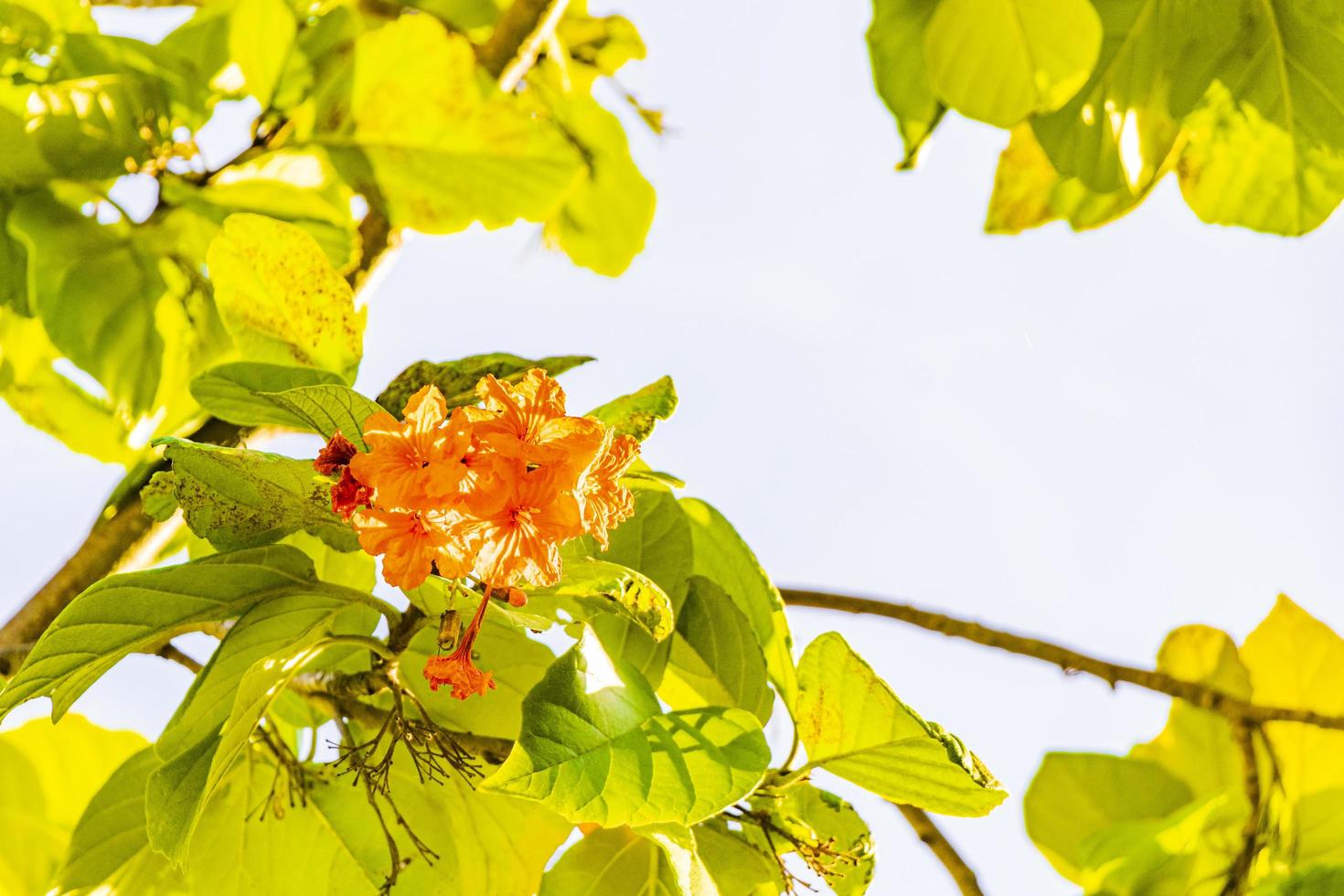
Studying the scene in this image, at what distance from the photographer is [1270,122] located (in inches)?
21.6

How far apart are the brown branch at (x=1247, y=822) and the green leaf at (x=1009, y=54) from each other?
0.30 metres

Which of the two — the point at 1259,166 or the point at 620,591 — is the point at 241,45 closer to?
the point at 620,591

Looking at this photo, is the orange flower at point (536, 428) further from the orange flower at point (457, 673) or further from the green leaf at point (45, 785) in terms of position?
the green leaf at point (45, 785)

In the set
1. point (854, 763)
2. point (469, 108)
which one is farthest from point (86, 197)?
point (854, 763)

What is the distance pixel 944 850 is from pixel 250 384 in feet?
1.07

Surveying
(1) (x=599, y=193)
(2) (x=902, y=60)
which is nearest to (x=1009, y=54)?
(2) (x=902, y=60)

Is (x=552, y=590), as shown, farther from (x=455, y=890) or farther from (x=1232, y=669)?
(x=1232, y=669)

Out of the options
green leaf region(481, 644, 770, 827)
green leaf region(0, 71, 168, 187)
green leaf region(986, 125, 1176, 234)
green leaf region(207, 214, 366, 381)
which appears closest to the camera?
green leaf region(481, 644, 770, 827)

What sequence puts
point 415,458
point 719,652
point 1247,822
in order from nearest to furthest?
point 415,458, point 719,652, point 1247,822

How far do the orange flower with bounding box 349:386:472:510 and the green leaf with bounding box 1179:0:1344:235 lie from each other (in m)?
0.45

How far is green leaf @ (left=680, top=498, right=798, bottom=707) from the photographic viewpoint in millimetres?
389

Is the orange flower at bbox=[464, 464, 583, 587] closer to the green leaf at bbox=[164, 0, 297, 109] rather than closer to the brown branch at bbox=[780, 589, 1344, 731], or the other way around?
the brown branch at bbox=[780, 589, 1344, 731]

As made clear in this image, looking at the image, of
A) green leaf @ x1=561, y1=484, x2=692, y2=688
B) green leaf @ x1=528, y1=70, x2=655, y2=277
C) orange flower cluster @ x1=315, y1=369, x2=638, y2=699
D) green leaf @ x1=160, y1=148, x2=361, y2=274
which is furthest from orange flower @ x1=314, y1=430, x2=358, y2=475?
green leaf @ x1=528, y1=70, x2=655, y2=277

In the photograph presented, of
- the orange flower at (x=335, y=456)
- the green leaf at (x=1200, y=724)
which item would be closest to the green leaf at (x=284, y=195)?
the orange flower at (x=335, y=456)
